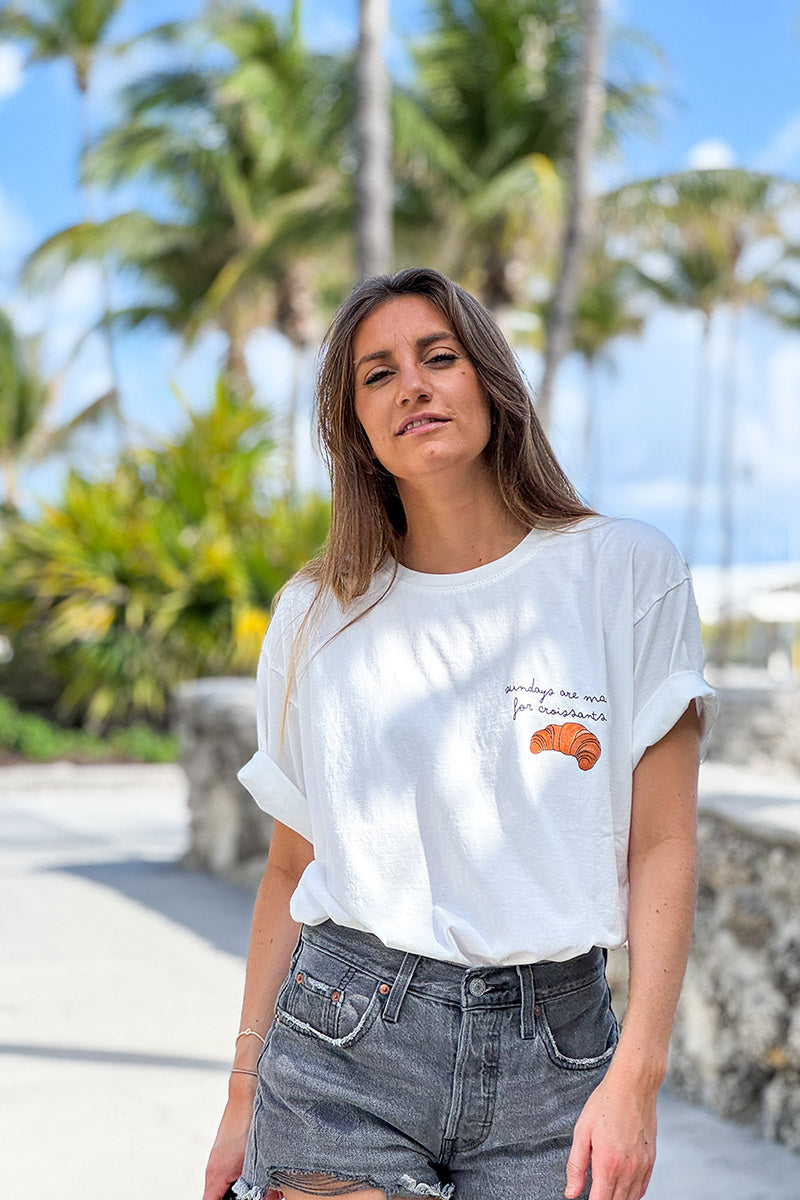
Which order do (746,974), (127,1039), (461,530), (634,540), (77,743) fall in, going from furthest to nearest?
(77,743) < (127,1039) < (746,974) < (461,530) < (634,540)

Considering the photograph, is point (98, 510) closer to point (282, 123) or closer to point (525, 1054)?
point (282, 123)

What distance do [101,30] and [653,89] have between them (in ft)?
55.2

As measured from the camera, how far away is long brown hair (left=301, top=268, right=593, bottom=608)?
1.84 metres

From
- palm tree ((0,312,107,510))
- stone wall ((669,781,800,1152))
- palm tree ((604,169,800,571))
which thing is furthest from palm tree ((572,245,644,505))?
stone wall ((669,781,800,1152))

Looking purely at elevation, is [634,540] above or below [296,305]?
below

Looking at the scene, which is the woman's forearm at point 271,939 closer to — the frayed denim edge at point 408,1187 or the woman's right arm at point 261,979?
the woman's right arm at point 261,979

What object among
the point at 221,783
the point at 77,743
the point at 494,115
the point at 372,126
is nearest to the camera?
the point at 221,783

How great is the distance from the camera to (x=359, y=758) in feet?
5.81

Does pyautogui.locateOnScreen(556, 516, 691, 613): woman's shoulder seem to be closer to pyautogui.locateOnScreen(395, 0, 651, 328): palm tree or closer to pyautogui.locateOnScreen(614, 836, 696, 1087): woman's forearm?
pyautogui.locateOnScreen(614, 836, 696, 1087): woman's forearm

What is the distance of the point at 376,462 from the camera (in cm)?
200

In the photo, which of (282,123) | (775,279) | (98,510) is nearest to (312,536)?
(98,510)

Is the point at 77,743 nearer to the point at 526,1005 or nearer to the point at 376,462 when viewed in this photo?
the point at 376,462

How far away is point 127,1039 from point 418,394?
385 cm

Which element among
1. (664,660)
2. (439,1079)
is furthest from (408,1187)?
(664,660)
